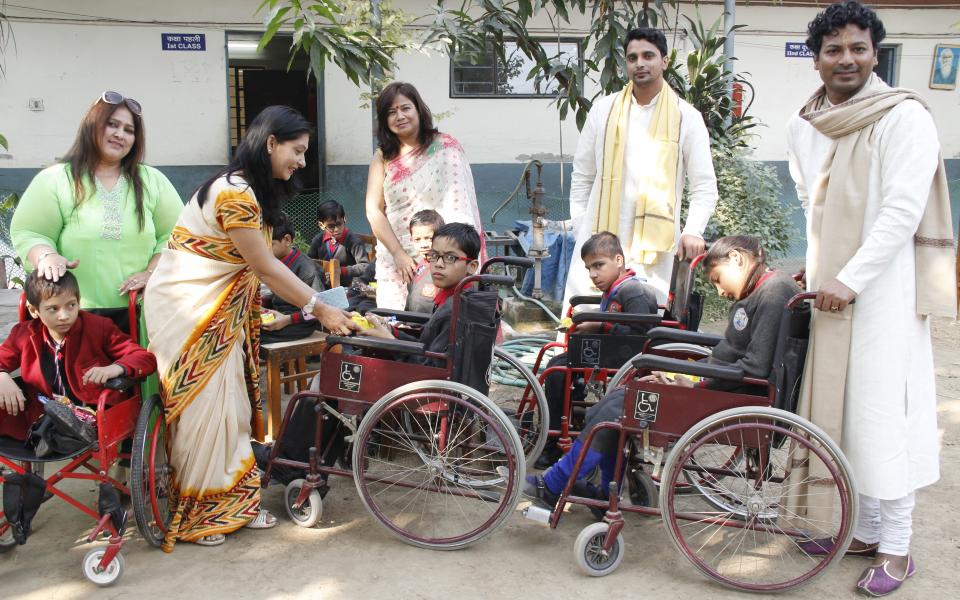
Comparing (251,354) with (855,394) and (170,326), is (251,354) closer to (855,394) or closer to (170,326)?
(170,326)

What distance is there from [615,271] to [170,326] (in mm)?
1791

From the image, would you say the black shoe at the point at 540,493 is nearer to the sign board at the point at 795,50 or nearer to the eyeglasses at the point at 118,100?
the eyeglasses at the point at 118,100

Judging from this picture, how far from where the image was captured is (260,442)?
3.52 meters

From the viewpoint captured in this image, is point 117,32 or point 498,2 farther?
point 117,32

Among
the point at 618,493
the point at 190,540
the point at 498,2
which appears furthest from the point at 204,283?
the point at 498,2

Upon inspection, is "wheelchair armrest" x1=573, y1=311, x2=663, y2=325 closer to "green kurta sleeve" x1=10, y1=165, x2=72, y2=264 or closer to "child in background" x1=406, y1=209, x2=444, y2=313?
"child in background" x1=406, y1=209, x2=444, y2=313

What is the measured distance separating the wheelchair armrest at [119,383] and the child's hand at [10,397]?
0.28m

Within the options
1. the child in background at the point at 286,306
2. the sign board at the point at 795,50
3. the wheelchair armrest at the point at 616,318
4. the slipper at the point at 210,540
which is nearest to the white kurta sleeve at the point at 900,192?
the wheelchair armrest at the point at 616,318

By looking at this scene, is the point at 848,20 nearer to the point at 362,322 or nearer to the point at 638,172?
the point at 638,172

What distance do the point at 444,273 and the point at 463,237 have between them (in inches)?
6.4

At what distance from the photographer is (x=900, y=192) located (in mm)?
2727

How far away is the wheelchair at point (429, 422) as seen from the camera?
3.03m

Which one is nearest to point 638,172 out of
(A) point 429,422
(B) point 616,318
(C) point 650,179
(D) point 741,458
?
(C) point 650,179

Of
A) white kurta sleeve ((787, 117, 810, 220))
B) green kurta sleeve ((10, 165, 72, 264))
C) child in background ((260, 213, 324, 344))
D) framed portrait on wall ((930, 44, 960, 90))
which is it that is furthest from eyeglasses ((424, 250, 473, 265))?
framed portrait on wall ((930, 44, 960, 90))
